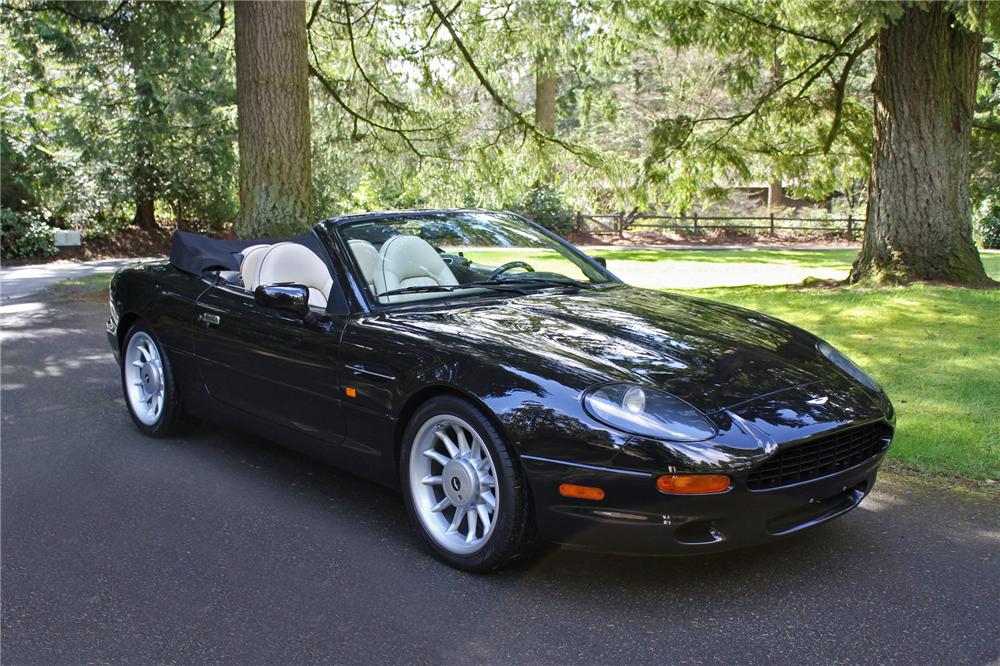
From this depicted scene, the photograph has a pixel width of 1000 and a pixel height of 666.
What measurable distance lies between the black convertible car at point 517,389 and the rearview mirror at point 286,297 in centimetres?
1

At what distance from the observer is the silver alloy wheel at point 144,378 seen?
5.71 metres

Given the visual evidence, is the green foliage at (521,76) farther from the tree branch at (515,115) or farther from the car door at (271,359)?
the car door at (271,359)

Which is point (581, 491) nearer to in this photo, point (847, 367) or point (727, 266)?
point (847, 367)

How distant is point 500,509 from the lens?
3514 mm

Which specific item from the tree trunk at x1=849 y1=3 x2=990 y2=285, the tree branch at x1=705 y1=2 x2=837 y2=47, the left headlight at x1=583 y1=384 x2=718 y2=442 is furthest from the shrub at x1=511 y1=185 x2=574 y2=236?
the left headlight at x1=583 y1=384 x2=718 y2=442

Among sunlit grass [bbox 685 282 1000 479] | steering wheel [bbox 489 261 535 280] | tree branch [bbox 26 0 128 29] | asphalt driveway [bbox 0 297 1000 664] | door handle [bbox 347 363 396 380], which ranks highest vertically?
tree branch [bbox 26 0 128 29]

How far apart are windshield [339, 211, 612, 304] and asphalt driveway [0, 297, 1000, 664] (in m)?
1.10

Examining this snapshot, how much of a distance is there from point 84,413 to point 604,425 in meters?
4.60

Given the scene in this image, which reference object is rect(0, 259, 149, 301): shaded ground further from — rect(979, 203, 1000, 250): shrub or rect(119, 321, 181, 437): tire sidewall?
rect(979, 203, 1000, 250): shrub

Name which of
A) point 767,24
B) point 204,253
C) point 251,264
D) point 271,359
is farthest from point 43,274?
point 271,359

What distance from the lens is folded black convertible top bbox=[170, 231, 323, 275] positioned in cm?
559

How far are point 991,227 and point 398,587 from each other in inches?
1131

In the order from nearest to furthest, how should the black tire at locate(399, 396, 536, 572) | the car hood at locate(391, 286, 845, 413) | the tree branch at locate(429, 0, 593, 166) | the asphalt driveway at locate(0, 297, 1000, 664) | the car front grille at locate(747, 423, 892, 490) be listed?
the asphalt driveway at locate(0, 297, 1000, 664)
the car front grille at locate(747, 423, 892, 490)
the black tire at locate(399, 396, 536, 572)
the car hood at locate(391, 286, 845, 413)
the tree branch at locate(429, 0, 593, 166)

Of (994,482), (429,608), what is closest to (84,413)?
(429,608)
